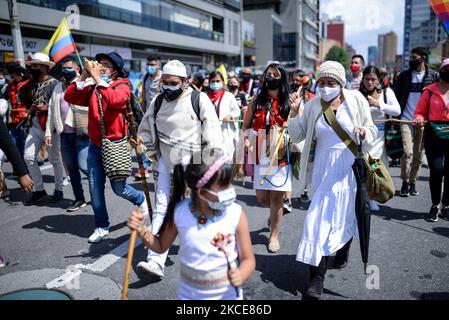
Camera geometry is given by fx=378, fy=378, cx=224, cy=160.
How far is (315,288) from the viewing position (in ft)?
10.2

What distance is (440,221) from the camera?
16.5 ft

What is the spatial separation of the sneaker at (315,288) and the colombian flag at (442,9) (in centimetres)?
335

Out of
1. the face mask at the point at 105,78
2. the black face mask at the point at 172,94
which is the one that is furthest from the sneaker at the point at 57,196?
the black face mask at the point at 172,94

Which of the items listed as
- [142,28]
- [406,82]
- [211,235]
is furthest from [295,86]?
[142,28]

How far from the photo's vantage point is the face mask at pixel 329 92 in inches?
128

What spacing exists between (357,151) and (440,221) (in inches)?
103

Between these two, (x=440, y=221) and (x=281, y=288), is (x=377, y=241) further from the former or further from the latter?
(x=281, y=288)

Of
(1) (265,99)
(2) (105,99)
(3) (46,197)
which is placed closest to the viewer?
(2) (105,99)

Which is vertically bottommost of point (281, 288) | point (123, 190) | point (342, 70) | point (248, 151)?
point (281, 288)

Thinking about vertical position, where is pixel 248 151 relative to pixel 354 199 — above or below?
above

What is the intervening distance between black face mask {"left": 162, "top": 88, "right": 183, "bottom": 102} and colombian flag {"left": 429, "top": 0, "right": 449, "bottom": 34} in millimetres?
3127

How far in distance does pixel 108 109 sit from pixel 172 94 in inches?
36.2

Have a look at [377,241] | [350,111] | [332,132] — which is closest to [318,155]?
[332,132]

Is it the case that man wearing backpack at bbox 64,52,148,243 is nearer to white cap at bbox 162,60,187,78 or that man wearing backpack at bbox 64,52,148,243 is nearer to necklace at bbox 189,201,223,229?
white cap at bbox 162,60,187,78
